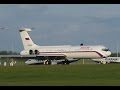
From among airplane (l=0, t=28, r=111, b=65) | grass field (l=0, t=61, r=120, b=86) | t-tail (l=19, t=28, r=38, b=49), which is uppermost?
t-tail (l=19, t=28, r=38, b=49)

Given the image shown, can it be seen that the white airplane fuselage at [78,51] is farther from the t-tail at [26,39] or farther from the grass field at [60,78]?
the grass field at [60,78]

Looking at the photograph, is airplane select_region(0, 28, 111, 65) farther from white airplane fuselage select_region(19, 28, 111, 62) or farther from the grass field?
the grass field

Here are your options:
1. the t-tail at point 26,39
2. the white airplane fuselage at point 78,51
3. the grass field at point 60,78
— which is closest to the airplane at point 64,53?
the white airplane fuselage at point 78,51

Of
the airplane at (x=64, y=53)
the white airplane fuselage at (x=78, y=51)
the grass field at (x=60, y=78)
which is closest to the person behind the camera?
the grass field at (x=60, y=78)

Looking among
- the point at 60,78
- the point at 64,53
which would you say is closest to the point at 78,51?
the point at 64,53

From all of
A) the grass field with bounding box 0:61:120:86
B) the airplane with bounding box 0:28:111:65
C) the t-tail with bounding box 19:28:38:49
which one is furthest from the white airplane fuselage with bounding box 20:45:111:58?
the grass field with bounding box 0:61:120:86

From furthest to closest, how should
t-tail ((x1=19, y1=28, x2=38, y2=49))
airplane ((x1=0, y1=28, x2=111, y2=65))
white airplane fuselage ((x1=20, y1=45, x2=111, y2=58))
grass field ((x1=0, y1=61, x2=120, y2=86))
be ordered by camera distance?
t-tail ((x1=19, y1=28, x2=38, y2=49)) < airplane ((x1=0, y1=28, x2=111, y2=65)) < white airplane fuselage ((x1=20, y1=45, x2=111, y2=58)) < grass field ((x1=0, y1=61, x2=120, y2=86))

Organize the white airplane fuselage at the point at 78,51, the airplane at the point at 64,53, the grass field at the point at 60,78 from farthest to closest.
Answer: the airplane at the point at 64,53, the white airplane fuselage at the point at 78,51, the grass field at the point at 60,78

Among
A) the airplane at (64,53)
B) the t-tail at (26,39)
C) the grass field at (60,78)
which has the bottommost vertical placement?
the grass field at (60,78)

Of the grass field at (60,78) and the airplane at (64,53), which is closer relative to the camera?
the grass field at (60,78)

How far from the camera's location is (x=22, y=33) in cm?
8450

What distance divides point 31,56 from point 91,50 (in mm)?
11316
